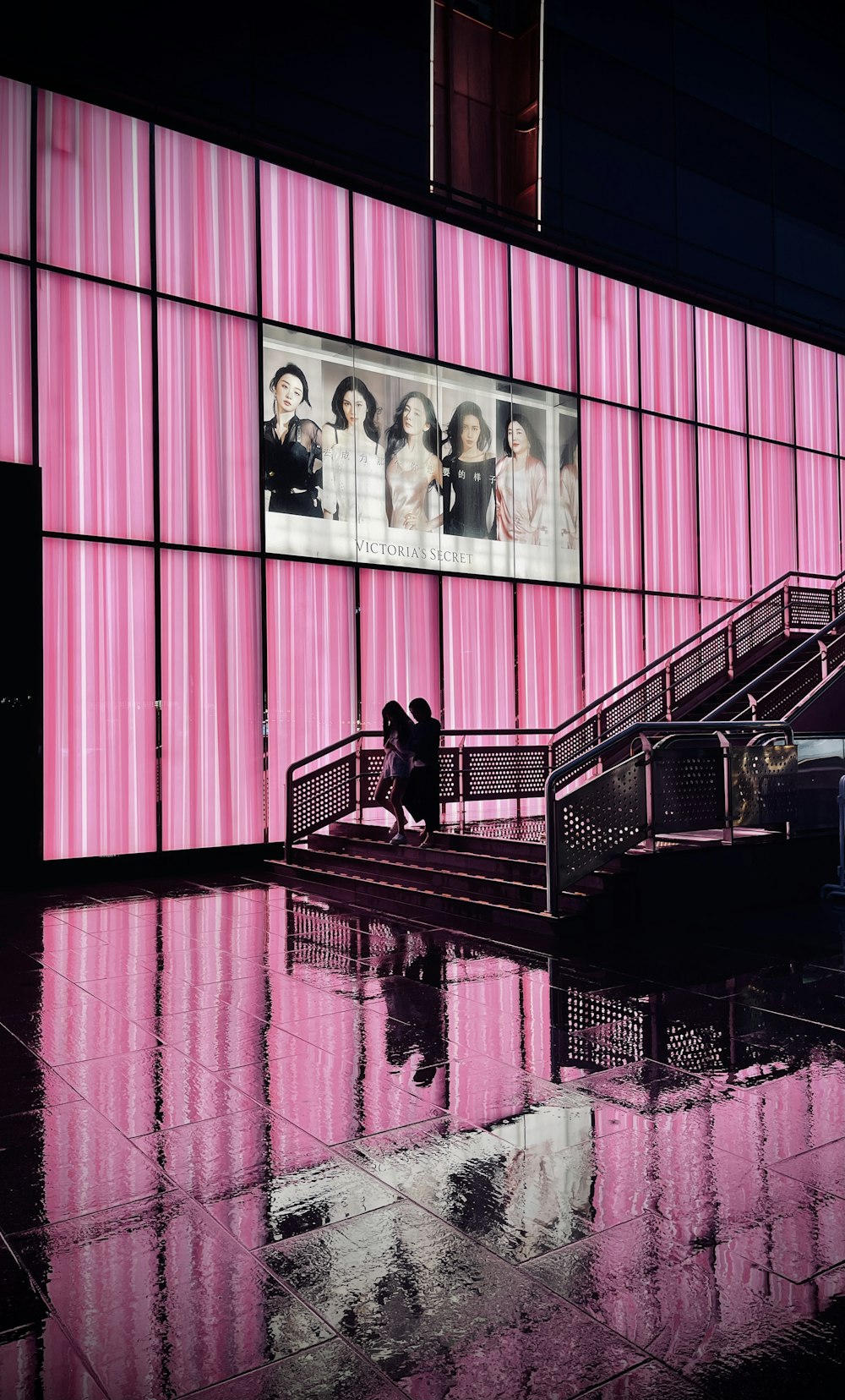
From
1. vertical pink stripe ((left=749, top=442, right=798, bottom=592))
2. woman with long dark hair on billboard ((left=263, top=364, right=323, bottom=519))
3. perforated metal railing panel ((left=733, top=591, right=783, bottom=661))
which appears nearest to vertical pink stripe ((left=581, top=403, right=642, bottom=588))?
perforated metal railing panel ((left=733, top=591, right=783, bottom=661))

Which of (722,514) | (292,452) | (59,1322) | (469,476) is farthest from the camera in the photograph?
(722,514)

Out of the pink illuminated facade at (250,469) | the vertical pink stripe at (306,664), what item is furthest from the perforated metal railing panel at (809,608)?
the vertical pink stripe at (306,664)

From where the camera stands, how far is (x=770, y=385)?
766 inches

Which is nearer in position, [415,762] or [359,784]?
[415,762]

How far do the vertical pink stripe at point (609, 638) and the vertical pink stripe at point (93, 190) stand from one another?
28.1 feet

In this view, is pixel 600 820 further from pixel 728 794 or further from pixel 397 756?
pixel 397 756

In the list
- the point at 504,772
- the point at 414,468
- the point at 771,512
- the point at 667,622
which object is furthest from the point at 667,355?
the point at 504,772

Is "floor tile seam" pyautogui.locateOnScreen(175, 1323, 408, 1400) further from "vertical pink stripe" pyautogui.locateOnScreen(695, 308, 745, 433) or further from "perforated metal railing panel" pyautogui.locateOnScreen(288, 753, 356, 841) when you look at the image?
"vertical pink stripe" pyautogui.locateOnScreen(695, 308, 745, 433)

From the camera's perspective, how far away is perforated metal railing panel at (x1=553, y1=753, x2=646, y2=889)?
27.0 ft

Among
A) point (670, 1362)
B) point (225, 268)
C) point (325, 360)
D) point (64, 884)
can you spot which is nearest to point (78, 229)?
point (225, 268)

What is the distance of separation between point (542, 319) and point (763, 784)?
960cm

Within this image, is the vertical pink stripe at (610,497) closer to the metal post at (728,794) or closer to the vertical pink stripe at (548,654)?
the vertical pink stripe at (548,654)

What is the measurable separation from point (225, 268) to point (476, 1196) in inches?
489

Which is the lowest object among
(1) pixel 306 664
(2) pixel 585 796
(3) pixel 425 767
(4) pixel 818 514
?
(2) pixel 585 796
